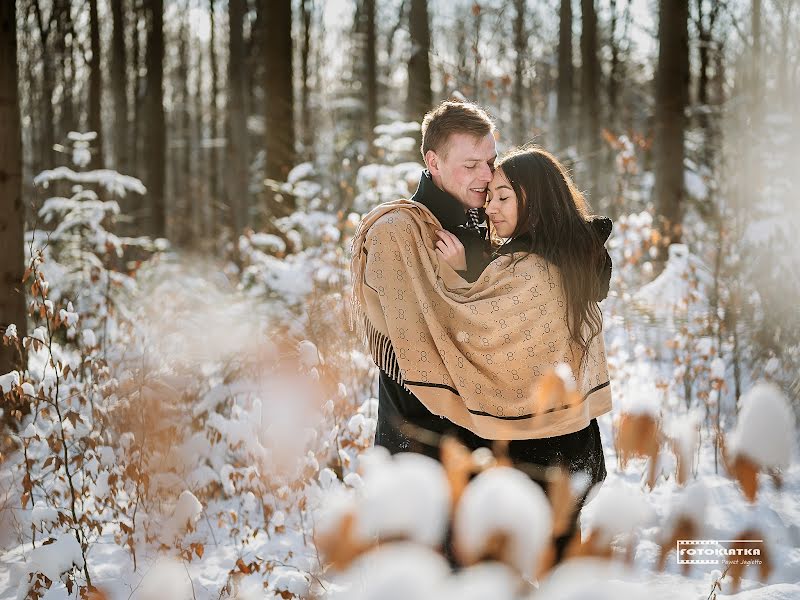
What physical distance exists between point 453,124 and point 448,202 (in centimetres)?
28

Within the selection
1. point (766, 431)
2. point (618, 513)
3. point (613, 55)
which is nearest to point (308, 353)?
point (618, 513)

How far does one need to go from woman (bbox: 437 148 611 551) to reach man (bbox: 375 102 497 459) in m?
0.13

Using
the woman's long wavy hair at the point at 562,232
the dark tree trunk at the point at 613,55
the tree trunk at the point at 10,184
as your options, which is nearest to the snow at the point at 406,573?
the woman's long wavy hair at the point at 562,232

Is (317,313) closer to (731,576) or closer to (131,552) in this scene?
(131,552)

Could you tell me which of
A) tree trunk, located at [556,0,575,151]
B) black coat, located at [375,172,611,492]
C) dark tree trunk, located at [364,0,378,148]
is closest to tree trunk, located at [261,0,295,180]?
dark tree trunk, located at [364,0,378,148]

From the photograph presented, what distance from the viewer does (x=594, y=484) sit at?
2.53 meters

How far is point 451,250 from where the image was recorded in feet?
8.22

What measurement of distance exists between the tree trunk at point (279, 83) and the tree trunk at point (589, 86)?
20.0 feet

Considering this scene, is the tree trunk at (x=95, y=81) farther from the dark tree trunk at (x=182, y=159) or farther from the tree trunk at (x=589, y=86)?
the tree trunk at (x=589, y=86)

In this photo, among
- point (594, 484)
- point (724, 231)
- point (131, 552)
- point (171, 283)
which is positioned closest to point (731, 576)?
point (594, 484)

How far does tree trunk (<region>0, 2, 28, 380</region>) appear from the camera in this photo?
14.5 feet

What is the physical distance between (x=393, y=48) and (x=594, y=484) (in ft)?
71.1

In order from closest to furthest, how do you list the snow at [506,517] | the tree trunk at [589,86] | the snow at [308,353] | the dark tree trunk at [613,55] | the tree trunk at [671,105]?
the snow at [506,517] → the snow at [308,353] → the tree trunk at [671,105] → the tree trunk at [589,86] → the dark tree trunk at [613,55]

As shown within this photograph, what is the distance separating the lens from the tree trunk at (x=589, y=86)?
13.1 m
